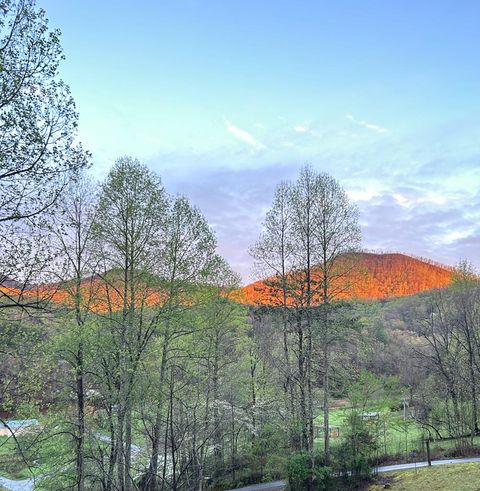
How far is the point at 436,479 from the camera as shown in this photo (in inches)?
623

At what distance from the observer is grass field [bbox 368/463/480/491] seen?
47.5 ft

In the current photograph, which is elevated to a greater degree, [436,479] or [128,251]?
[128,251]

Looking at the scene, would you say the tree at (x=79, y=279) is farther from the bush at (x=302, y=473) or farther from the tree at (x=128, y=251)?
the bush at (x=302, y=473)

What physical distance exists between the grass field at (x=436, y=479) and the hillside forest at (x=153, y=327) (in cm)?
116

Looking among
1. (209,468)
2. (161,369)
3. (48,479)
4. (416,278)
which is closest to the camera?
(48,479)

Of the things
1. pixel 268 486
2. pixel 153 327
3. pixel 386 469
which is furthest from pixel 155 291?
pixel 386 469

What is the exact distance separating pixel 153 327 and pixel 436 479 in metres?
12.3

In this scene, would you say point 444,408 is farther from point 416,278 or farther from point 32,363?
point 416,278

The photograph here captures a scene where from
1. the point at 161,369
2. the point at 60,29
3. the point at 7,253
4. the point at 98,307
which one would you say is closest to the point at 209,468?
the point at 161,369

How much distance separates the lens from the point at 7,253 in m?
6.71

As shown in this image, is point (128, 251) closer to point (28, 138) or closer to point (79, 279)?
point (79, 279)

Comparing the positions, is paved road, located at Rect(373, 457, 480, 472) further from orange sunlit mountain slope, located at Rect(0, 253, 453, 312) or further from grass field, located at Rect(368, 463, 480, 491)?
orange sunlit mountain slope, located at Rect(0, 253, 453, 312)

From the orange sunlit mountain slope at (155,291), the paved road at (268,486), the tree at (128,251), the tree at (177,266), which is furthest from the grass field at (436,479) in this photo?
the tree at (128,251)

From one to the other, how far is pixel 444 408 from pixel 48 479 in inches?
854
